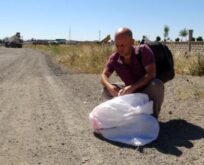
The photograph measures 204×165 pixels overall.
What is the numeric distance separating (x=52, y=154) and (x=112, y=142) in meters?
1.04

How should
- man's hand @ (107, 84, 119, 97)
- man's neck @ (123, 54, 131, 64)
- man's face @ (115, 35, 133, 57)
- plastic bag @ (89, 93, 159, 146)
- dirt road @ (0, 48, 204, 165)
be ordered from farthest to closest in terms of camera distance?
man's hand @ (107, 84, 119, 97) → man's neck @ (123, 54, 131, 64) → man's face @ (115, 35, 133, 57) → plastic bag @ (89, 93, 159, 146) → dirt road @ (0, 48, 204, 165)

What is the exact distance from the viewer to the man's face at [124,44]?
771cm

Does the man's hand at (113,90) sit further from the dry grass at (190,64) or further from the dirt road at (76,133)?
the dry grass at (190,64)

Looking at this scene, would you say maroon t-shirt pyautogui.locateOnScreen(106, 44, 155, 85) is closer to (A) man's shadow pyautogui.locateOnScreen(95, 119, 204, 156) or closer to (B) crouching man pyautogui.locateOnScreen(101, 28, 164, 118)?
(B) crouching man pyautogui.locateOnScreen(101, 28, 164, 118)

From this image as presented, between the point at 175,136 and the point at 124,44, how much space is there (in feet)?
5.02

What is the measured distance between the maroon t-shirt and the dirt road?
0.93m

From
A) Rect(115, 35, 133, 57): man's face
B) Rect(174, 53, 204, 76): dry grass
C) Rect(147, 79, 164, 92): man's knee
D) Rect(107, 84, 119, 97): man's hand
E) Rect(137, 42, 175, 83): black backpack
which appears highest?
Rect(115, 35, 133, 57): man's face

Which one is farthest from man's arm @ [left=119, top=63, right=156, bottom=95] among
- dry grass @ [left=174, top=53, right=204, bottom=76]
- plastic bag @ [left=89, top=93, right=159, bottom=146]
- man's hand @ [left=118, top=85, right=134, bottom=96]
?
dry grass @ [left=174, top=53, right=204, bottom=76]

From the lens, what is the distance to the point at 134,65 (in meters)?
7.94

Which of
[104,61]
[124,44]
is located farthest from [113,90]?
[104,61]

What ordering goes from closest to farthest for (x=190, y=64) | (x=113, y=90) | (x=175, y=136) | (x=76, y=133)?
(x=175, y=136)
(x=76, y=133)
(x=113, y=90)
(x=190, y=64)

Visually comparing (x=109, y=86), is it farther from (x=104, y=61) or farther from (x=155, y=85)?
(x=104, y=61)

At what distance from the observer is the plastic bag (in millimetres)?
7285

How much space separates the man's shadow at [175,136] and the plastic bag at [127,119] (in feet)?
0.45
